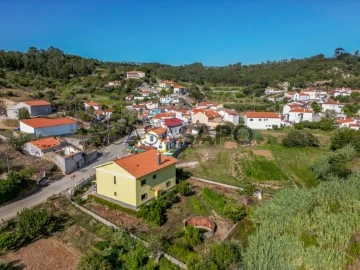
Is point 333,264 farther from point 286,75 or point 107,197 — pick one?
point 286,75

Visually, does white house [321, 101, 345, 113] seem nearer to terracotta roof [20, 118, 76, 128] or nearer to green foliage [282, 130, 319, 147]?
green foliage [282, 130, 319, 147]

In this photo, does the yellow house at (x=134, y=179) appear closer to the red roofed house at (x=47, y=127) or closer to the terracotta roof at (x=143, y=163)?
the terracotta roof at (x=143, y=163)

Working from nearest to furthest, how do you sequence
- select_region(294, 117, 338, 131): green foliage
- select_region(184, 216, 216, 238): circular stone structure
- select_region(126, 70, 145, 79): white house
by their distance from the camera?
select_region(184, 216, 216, 238): circular stone structure → select_region(294, 117, 338, 131): green foliage → select_region(126, 70, 145, 79): white house

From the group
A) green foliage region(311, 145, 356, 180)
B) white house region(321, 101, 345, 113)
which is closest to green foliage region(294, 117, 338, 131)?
green foliage region(311, 145, 356, 180)

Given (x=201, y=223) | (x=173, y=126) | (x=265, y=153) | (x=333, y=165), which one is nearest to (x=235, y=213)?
(x=201, y=223)

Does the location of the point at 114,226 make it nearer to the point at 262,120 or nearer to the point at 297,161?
the point at 297,161

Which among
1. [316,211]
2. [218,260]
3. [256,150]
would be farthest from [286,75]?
[218,260]

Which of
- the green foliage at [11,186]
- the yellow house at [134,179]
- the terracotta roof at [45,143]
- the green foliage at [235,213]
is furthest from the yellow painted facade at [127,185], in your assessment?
the terracotta roof at [45,143]
